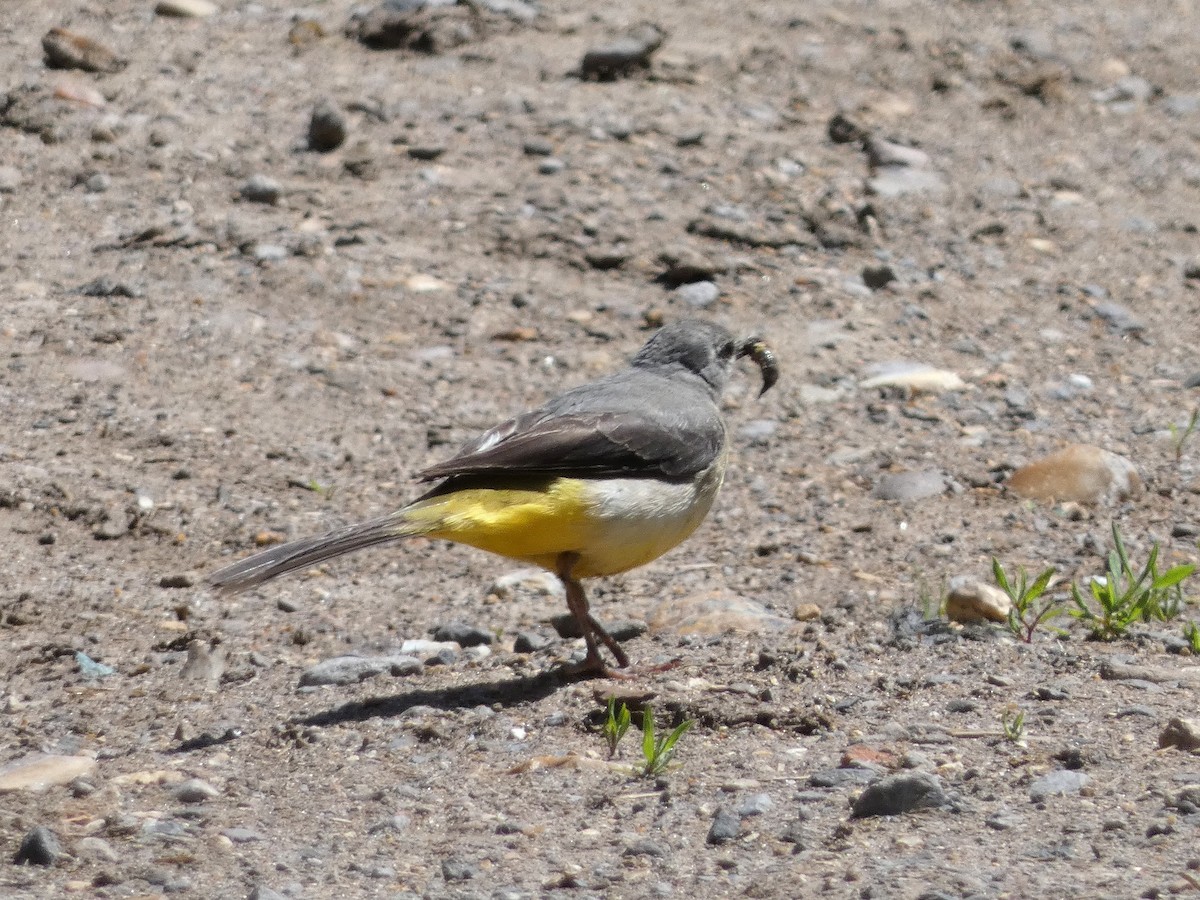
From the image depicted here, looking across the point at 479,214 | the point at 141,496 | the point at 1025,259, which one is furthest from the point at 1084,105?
the point at 141,496

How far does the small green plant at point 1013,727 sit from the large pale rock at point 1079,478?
8.89 feet

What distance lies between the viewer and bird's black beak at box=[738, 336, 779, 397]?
7.39 metres

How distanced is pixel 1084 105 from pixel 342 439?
6638 millimetres

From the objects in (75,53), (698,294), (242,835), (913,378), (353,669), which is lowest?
(353,669)

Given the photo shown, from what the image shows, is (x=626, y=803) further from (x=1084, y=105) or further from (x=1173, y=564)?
(x=1084, y=105)

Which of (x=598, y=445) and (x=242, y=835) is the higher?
(x=598, y=445)

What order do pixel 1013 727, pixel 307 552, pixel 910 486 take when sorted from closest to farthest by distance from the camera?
pixel 1013 727 → pixel 307 552 → pixel 910 486

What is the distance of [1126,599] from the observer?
19.3ft

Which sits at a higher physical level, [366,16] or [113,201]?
[366,16]

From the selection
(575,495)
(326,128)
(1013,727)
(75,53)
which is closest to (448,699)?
(575,495)

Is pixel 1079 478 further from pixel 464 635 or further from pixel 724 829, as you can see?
pixel 724 829

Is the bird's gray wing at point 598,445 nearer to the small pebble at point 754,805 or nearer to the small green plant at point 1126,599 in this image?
the small green plant at point 1126,599

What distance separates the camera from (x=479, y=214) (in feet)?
31.9

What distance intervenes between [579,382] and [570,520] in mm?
2720
